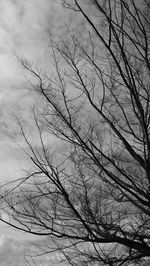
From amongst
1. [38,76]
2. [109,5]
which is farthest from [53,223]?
[109,5]

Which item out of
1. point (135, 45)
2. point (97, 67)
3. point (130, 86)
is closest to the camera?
point (130, 86)

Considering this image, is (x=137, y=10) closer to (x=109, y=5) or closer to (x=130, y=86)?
(x=109, y=5)

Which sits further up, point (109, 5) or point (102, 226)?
point (109, 5)

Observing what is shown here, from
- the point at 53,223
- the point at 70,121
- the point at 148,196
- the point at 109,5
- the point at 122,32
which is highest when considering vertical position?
the point at 109,5

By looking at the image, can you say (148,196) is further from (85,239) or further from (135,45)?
(135,45)

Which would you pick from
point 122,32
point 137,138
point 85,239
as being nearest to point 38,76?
point 122,32

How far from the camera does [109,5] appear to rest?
4.11m

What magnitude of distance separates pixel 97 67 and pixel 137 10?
1.11 meters

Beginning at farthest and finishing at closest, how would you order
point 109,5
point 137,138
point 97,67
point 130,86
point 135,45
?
point 137,138
point 97,67
point 135,45
point 109,5
point 130,86

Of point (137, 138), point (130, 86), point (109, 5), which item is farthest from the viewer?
point (137, 138)

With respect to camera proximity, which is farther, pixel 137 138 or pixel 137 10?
pixel 137 138

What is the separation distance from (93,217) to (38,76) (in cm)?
272

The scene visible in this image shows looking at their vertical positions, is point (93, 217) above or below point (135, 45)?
below

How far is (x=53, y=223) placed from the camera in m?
4.04
